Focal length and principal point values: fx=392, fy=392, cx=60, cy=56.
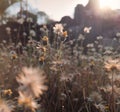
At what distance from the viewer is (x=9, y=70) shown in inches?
162

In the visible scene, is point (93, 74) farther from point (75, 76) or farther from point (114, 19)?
point (114, 19)

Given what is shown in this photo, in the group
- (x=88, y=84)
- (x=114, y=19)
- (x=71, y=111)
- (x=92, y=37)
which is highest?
(x=114, y=19)

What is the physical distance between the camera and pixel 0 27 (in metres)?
12.4

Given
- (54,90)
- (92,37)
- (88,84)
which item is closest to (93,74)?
(88,84)

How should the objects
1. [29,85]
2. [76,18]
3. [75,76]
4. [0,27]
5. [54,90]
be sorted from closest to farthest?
[29,85], [54,90], [75,76], [0,27], [76,18]

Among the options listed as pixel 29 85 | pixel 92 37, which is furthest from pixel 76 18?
pixel 29 85

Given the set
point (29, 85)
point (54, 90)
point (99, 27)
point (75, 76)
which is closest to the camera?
point (29, 85)

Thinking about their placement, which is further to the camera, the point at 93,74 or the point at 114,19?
the point at 114,19

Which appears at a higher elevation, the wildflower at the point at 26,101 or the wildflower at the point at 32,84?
the wildflower at the point at 32,84

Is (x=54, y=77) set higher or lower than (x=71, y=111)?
higher

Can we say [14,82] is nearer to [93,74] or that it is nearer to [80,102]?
[80,102]

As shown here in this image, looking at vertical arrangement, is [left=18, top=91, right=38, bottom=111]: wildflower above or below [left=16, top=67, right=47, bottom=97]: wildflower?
below

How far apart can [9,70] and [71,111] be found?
1114 millimetres

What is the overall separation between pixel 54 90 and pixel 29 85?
95.5 inches
